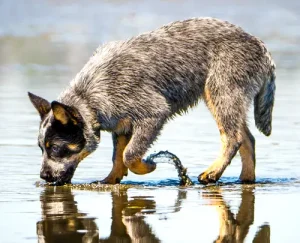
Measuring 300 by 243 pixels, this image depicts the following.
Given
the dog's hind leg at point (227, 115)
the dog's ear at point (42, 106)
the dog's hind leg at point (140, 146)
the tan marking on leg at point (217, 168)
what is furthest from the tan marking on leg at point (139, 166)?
the dog's ear at point (42, 106)

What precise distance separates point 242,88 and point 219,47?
498mm

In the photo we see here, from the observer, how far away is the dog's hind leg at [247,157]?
12852mm

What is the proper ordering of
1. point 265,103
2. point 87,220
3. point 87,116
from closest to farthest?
1. point 87,220
2. point 87,116
3. point 265,103

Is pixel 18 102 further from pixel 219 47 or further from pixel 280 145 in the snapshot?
pixel 219 47

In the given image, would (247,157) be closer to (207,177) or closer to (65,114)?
(207,177)

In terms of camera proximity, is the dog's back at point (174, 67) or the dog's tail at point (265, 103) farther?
the dog's tail at point (265, 103)

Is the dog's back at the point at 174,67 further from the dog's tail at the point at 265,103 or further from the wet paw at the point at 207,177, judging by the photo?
the wet paw at the point at 207,177

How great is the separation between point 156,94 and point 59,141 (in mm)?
1173

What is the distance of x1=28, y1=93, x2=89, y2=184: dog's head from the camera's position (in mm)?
12086

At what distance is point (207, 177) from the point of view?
12.6 m

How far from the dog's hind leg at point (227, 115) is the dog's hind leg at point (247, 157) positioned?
0.19 meters

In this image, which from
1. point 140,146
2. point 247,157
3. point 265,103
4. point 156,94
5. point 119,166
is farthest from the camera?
point 265,103

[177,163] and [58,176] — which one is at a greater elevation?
[177,163]

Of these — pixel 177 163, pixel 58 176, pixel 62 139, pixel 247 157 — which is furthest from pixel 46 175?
pixel 247 157
